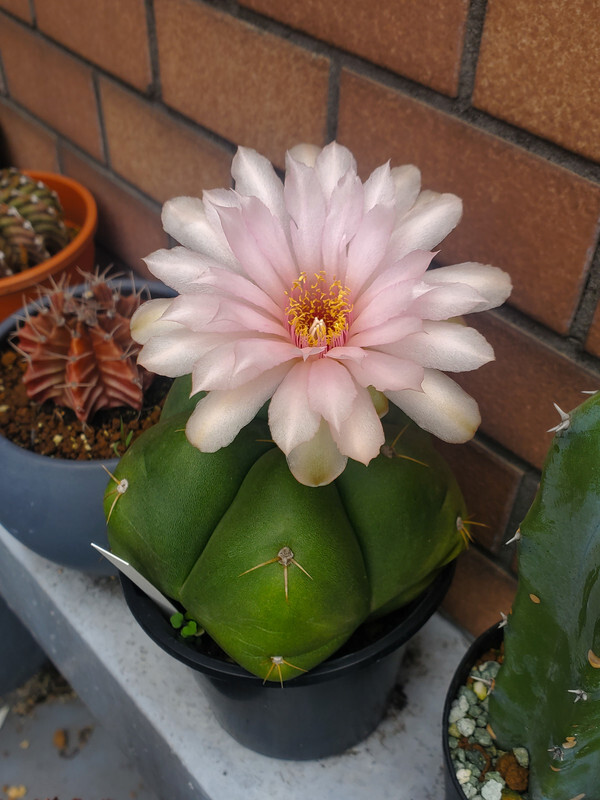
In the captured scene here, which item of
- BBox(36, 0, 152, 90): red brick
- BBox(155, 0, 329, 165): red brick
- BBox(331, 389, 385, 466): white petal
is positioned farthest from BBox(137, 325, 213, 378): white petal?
BBox(36, 0, 152, 90): red brick

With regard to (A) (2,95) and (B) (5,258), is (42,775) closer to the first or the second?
Answer: (B) (5,258)

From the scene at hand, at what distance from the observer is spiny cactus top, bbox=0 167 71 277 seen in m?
1.04

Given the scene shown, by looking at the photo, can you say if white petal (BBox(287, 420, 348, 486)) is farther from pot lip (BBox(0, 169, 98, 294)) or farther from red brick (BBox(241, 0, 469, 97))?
pot lip (BBox(0, 169, 98, 294))

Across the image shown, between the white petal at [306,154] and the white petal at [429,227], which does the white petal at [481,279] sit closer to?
the white petal at [429,227]

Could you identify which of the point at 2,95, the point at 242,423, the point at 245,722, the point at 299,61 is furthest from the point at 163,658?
the point at 2,95

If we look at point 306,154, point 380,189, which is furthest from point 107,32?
point 380,189

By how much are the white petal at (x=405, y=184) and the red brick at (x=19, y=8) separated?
823mm

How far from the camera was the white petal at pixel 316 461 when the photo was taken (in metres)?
0.51

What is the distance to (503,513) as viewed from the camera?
799 millimetres

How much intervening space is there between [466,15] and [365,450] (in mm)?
368

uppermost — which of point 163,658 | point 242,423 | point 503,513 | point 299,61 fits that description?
point 299,61

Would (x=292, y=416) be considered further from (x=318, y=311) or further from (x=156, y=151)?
(x=156, y=151)

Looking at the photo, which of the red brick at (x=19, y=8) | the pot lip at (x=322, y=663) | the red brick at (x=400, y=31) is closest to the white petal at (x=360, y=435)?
the pot lip at (x=322, y=663)

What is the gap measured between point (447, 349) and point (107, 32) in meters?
0.74
